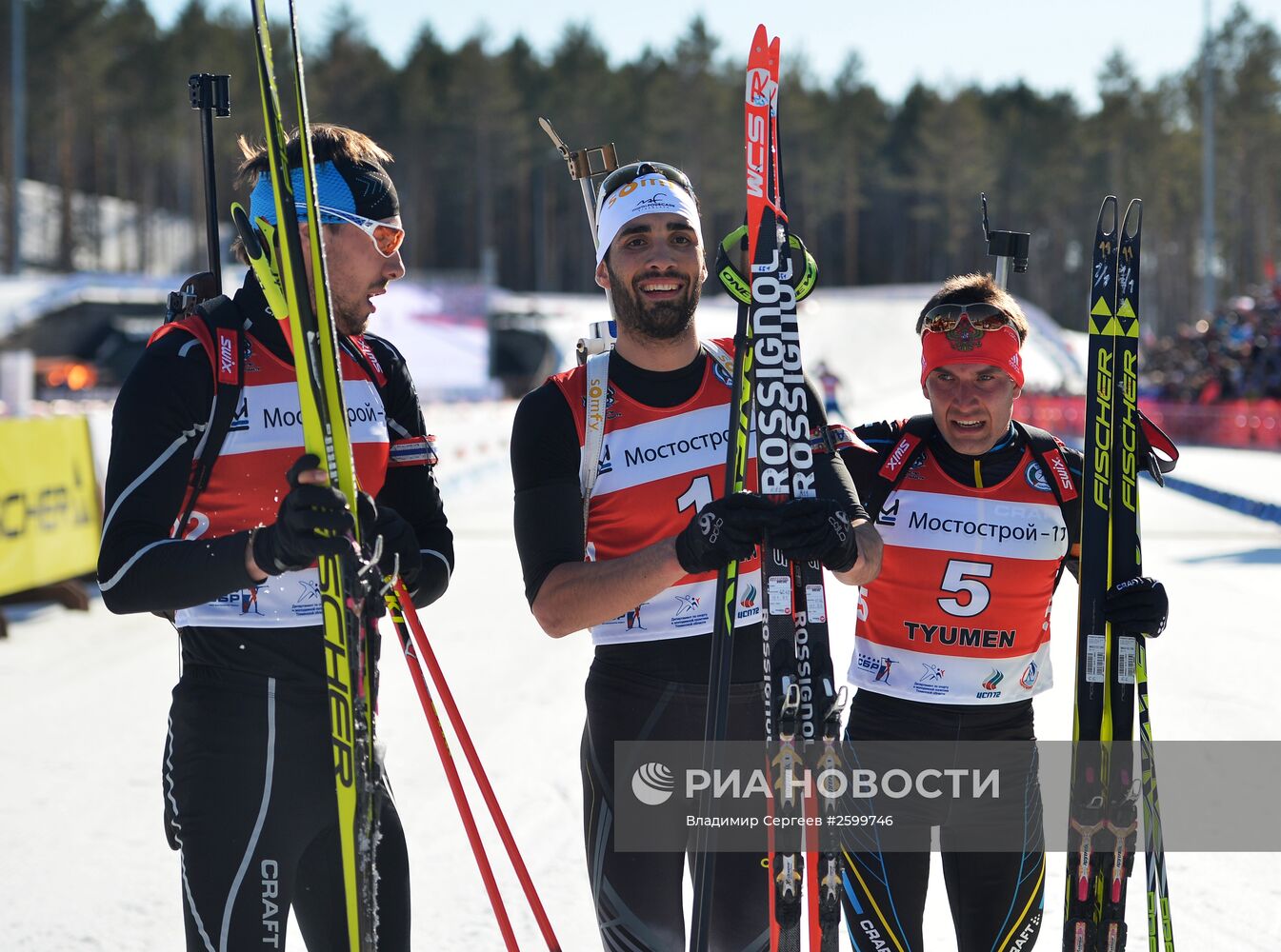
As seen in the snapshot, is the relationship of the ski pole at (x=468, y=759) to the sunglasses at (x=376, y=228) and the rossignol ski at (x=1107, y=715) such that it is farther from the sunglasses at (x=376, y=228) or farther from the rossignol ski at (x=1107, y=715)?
the rossignol ski at (x=1107, y=715)

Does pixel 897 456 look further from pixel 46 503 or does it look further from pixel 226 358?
pixel 46 503

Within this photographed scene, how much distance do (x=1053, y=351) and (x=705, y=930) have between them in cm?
5603

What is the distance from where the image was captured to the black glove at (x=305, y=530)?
2.22 metres

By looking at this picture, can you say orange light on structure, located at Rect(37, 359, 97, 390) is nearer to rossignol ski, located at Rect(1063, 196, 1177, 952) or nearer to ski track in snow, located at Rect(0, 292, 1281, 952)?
ski track in snow, located at Rect(0, 292, 1281, 952)

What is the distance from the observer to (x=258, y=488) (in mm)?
2611

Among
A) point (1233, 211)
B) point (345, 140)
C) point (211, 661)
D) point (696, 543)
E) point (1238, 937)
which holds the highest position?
point (1233, 211)

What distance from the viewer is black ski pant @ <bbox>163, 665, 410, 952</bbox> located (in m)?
2.48

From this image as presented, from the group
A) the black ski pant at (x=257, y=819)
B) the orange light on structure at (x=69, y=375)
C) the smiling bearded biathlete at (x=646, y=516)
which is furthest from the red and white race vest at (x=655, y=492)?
the orange light on structure at (x=69, y=375)

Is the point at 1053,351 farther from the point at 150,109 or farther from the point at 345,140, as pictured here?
the point at 345,140

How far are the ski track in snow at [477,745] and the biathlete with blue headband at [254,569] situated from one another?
5.59ft

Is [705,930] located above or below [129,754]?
above

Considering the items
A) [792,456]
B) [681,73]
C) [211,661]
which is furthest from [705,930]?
[681,73]

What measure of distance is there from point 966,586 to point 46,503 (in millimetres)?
8659

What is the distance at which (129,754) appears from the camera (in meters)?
6.42
